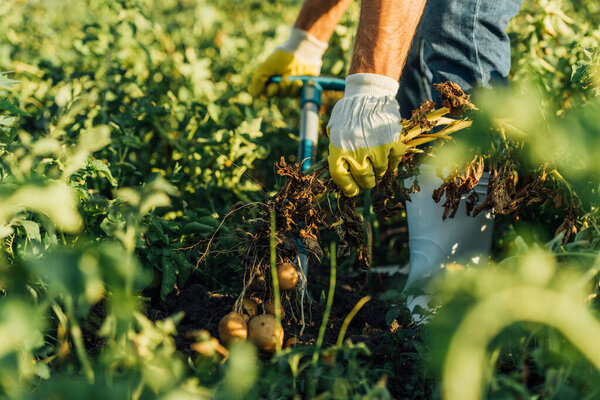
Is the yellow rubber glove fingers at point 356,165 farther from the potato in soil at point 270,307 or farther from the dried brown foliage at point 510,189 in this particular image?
the potato in soil at point 270,307

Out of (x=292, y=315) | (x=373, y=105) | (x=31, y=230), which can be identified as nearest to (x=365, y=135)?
(x=373, y=105)

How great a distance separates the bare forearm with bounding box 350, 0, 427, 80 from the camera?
1575 mm

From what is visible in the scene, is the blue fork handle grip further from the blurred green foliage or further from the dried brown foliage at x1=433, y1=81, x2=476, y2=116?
the dried brown foliage at x1=433, y1=81, x2=476, y2=116

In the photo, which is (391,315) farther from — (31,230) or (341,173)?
(31,230)

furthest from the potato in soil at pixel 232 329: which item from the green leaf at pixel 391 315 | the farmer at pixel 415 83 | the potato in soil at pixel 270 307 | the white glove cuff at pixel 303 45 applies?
the white glove cuff at pixel 303 45

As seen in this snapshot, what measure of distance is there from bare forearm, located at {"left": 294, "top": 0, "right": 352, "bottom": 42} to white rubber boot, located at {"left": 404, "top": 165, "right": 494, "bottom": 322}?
0.94m

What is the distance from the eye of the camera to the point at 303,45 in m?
2.47

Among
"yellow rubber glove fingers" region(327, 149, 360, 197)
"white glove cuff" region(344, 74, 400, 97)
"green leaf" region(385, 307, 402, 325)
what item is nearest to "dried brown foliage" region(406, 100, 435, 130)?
"white glove cuff" region(344, 74, 400, 97)

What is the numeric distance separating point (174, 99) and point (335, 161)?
122 cm

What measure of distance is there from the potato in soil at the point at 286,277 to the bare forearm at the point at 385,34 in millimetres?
648

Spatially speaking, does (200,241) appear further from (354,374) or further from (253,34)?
(253,34)

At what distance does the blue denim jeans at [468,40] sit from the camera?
70.9 inches

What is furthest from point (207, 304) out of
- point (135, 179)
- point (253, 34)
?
point (253, 34)

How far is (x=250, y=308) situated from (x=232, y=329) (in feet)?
0.49
